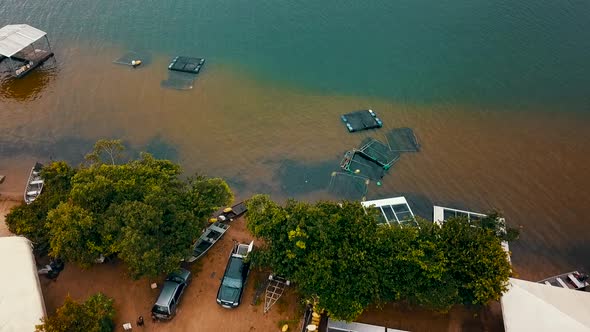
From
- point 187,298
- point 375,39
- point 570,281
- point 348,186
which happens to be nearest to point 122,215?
point 187,298

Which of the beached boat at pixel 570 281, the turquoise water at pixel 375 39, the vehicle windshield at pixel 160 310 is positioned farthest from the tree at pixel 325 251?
the turquoise water at pixel 375 39

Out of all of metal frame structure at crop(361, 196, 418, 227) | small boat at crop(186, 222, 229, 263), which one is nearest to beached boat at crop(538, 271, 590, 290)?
metal frame structure at crop(361, 196, 418, 227)

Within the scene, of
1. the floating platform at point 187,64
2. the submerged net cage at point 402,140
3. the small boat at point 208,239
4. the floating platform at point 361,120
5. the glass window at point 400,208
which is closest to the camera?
the small boat at point 208,239

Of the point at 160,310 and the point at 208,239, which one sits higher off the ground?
the point at 208,239

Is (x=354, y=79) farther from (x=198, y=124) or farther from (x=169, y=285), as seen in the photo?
(x=169, y=285)

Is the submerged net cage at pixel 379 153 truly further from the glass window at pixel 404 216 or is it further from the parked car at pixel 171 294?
the parked car at pixel 171 294

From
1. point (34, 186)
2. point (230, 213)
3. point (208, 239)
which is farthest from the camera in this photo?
point (34, 186)

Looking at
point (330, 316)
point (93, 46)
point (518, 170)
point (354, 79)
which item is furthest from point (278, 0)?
point (330, 316)

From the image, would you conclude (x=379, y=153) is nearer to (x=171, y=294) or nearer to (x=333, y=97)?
(x=333, y=97)
